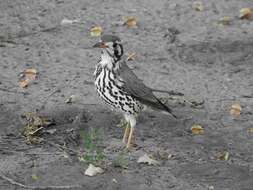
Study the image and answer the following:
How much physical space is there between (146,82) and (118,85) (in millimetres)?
1832

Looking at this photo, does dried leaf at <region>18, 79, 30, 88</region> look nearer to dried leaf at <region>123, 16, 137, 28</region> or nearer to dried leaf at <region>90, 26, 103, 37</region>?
dried leaf at <region>90, 26, 103, 37</region>

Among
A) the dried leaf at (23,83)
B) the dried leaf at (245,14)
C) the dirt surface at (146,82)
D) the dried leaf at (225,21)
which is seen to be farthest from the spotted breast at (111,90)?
the dried leaf at (245,14)

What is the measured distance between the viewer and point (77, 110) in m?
8.39

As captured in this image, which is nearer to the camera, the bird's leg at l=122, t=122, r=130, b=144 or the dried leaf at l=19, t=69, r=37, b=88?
the bird's leg at l=122, t=122, r=130, b=144

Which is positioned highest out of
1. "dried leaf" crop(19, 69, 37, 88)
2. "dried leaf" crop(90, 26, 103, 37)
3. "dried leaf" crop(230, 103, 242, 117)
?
"dried leaf" crop(90, 26, 103, 37)

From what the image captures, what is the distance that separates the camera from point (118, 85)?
24.7ft

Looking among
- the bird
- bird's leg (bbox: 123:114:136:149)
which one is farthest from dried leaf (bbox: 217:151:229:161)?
bird's leg (bbox: 123:114:136:149)

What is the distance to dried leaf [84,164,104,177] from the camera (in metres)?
7.02

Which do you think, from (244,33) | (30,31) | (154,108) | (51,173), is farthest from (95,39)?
(51,173)

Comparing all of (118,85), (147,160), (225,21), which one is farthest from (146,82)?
(225,21)

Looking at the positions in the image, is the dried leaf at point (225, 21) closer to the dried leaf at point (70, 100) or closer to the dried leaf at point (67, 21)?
the dried leaf at point (67, 21)

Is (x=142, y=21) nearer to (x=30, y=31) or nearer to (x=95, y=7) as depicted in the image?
(x=95, y=7)

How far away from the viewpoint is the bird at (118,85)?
7.43 meters

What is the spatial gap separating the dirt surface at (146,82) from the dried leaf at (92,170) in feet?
0.20
